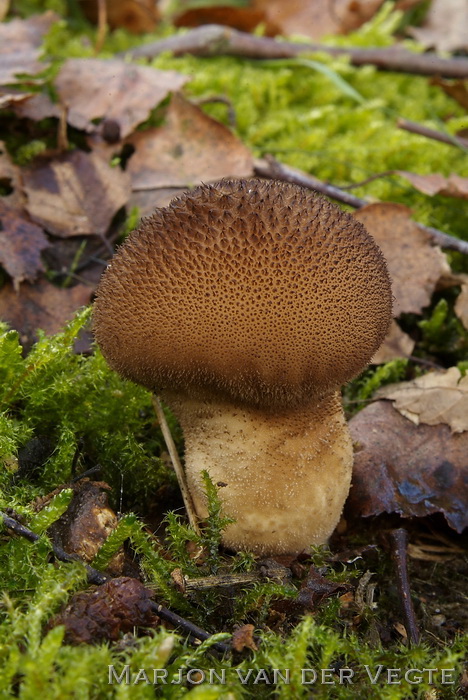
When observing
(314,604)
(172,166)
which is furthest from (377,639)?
(172,166)

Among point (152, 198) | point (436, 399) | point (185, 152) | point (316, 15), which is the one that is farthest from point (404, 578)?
point (316, 15)

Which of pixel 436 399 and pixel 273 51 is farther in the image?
pixel 273 51

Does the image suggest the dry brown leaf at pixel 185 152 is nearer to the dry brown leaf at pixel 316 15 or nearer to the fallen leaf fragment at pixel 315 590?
the fallen leaf fragment at pixel 315 590

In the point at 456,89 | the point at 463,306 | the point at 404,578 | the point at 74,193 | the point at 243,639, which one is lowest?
the point at 404,578

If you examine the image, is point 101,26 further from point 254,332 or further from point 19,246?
point 254,332

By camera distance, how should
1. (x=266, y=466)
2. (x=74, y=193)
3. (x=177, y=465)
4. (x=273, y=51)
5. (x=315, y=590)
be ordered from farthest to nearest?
(x=273, y=51) < (x=74, y=193) < (x=177, y=465) < (x=266, y=466) < (x=315, y=590)

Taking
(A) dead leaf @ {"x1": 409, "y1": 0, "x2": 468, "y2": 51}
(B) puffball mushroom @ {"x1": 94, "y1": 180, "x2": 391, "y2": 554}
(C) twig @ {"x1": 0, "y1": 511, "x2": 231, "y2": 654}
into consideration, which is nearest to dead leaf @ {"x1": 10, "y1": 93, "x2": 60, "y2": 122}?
(B) puffball mushroom @ {"x1": 94, "y1": 180, "x2": 391, "y2": 554}

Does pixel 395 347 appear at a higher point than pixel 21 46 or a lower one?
lower
